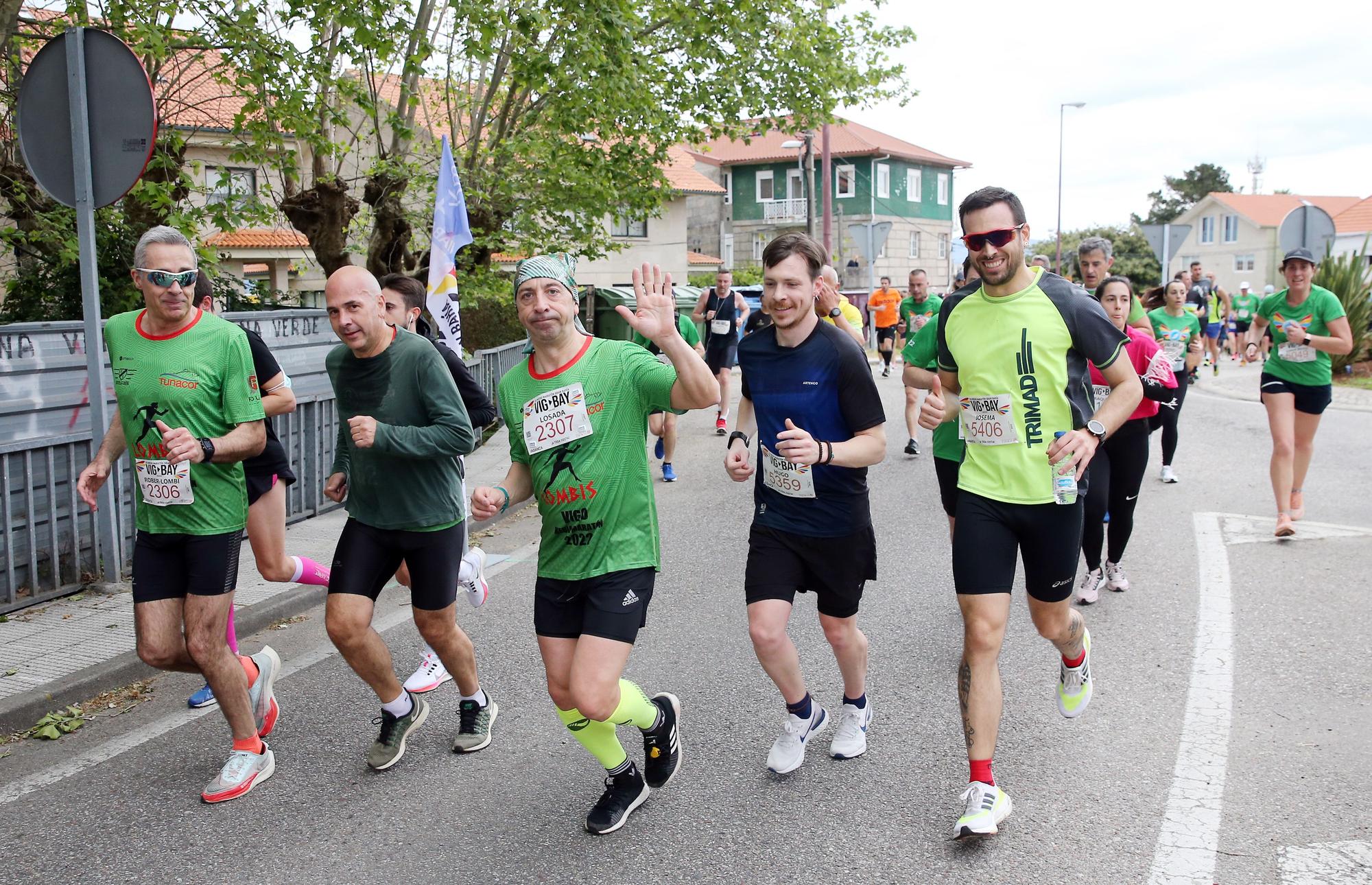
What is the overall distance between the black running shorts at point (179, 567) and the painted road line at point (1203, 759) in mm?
3277

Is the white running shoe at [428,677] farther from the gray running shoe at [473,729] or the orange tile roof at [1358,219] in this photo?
the orange tile roof at [1358,219]

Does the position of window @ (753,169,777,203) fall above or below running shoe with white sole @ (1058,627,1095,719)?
above

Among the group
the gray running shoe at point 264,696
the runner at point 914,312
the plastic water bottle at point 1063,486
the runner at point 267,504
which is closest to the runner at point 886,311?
the runner at point 914,312

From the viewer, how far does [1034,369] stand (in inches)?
150

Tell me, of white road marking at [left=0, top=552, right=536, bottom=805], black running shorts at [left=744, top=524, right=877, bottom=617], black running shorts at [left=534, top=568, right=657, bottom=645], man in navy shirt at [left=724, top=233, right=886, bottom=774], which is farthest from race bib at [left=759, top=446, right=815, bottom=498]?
white road marking at [left=0, top=552, right=536, bottom=805]

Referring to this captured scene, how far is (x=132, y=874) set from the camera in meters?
3.48

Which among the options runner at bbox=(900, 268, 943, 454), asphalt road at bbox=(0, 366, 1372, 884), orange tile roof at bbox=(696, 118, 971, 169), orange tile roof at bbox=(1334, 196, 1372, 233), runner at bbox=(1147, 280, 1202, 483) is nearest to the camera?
asphalt road at bbox=(0, 366, 1372, 884)

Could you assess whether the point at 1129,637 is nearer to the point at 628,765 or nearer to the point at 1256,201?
the point at 628,765

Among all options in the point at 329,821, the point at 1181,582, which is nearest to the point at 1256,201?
the point at 1181,582

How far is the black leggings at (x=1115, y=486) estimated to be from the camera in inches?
229

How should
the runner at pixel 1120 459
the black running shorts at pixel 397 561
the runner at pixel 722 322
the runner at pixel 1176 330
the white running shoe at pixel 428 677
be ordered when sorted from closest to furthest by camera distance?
the black running shorts at pixel 397 561 < the white running shoe at pixel 428 677 < the runner at pixel 1120 459 < the runner at pixel 1176 330 < the runner at pixel 722 322

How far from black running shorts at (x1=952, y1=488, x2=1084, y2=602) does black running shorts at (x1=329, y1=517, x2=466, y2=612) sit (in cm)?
189

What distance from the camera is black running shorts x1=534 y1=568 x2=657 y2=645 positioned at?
12.0 feet

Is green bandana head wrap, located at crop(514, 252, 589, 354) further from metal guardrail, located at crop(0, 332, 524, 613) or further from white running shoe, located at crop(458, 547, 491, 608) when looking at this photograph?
metal guardrail, located at crop(0, 332, 524, 613)
